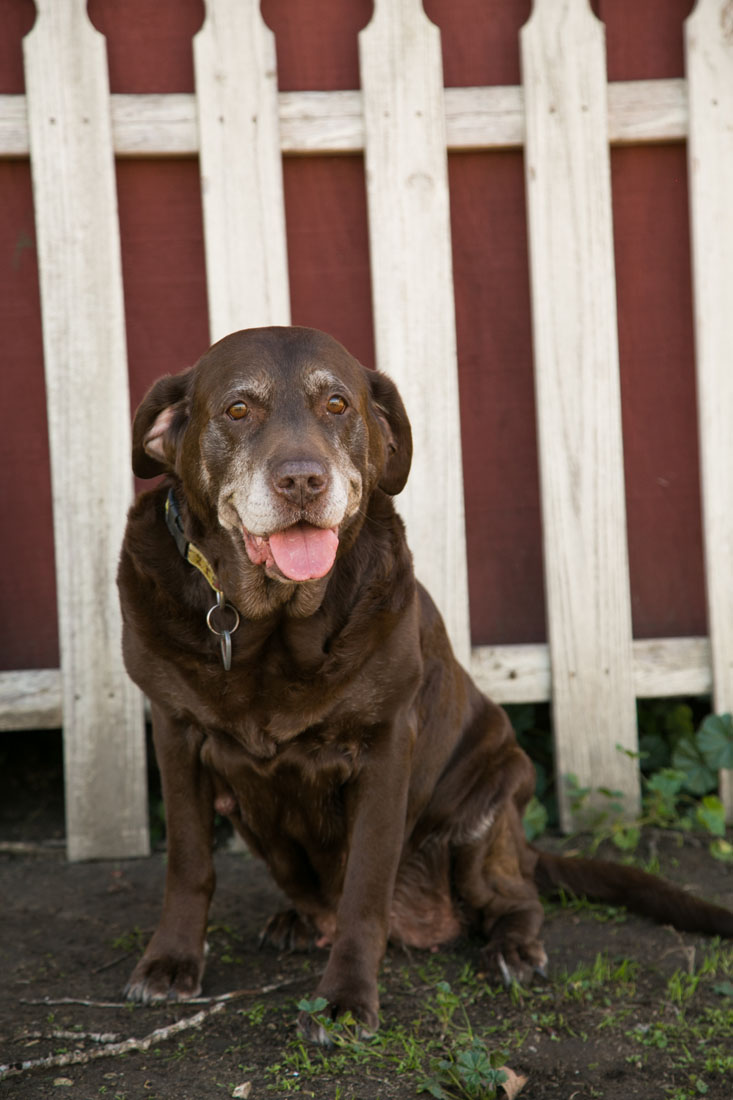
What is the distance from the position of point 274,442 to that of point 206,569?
15.7 inches

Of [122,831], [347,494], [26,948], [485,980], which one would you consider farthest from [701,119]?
[26,948]

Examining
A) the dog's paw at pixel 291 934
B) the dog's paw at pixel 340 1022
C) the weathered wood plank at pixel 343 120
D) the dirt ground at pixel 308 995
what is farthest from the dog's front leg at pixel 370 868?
the weathered wood plank at pixel 343 120

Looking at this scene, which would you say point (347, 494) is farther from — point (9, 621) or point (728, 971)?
point (9, 621)

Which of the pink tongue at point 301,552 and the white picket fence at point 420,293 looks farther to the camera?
the white picket fence at point 420,293

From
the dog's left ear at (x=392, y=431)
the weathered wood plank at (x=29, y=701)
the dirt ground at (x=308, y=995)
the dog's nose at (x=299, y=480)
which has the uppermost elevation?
the dog's left ear at (x=392, y=431)

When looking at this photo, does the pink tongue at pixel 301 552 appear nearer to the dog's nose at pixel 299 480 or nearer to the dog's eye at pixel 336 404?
the dog's nose at pixel 299 480

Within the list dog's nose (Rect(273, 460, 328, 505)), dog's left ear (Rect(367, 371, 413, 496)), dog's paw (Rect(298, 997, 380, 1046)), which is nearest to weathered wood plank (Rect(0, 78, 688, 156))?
dog's left ear (Rect(367, 371, 413, 496))

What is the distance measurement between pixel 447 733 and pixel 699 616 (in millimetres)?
1438

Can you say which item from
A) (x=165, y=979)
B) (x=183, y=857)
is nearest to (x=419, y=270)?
(x=183, y=857)

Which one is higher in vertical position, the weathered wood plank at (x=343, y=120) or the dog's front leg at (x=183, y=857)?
the weathered wood plank at (x=343, y=120)

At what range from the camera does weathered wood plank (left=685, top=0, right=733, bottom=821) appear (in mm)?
3832

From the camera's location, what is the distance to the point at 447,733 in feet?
10.5

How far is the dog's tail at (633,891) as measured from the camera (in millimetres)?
3121

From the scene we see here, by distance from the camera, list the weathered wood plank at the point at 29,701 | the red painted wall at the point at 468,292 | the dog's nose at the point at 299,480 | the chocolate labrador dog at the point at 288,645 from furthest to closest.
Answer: the red painted wall at the point at 468,292 < the weathered wood plank at the point at 29,701 < the chocolate labrador dog at the point at 288,645 < the dog's nose at the point at 299,480
